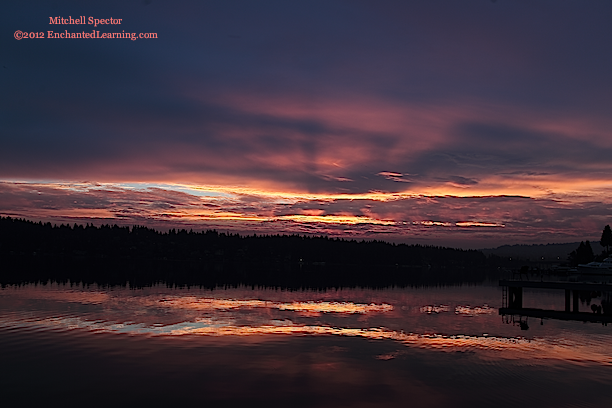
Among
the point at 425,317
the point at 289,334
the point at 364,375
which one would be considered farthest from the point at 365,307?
the point at 364,375

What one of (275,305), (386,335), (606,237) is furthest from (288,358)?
(606,237)

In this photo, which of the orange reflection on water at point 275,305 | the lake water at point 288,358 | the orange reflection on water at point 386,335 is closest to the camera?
the lake water at point 288,358

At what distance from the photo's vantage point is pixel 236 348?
3606cm

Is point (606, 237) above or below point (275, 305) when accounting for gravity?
above

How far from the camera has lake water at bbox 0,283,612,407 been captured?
25938 mm

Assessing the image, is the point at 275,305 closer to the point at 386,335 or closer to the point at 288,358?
the point at 386,335

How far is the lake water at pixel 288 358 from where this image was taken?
25.9 meters

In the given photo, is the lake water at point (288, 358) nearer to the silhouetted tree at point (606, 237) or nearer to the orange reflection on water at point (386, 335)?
the orange reflection on water at point (386, 335)

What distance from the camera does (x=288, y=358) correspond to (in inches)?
1328

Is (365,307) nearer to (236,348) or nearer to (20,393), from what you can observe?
(236,348)

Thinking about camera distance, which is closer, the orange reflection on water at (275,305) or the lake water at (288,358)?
the lake water at (288,358)

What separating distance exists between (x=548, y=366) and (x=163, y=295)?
53558 millimetres

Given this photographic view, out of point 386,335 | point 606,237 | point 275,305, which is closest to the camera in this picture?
point 386,335

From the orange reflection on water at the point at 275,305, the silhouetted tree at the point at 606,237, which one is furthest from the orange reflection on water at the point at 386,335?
the silhouetted tree at the point at 606,237
